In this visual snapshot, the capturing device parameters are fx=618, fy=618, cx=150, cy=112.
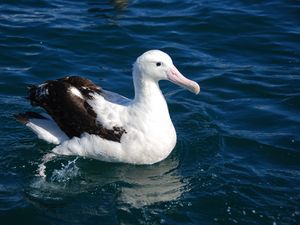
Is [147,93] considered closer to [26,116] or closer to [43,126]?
[43,126]

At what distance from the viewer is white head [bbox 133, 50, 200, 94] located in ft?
28.3

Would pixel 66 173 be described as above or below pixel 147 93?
below

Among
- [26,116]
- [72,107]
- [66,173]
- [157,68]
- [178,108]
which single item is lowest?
[66,173]

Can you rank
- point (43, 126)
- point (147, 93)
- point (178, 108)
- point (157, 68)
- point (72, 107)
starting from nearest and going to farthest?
point (157, 68)
point (147, 93)
point (72, 107)
point (43, 126)
point (178, 108)

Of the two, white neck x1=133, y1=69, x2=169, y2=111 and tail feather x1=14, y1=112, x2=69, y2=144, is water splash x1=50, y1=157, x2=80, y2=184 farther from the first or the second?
white neck x1=133, y1=69, x2=169, y2=111

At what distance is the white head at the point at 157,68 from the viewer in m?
8.63

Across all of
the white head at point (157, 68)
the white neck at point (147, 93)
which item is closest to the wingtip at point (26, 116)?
the white neck at point (147, 93)

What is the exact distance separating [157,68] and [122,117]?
893 millimetres

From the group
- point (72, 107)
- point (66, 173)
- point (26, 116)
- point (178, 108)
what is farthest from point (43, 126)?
point (178, 108)

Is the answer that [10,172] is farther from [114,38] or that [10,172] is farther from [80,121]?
[114,38]

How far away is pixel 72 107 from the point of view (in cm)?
909

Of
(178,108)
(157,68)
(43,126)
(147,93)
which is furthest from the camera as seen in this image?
(178,108)

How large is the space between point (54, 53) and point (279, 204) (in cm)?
650

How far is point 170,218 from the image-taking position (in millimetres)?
7754
